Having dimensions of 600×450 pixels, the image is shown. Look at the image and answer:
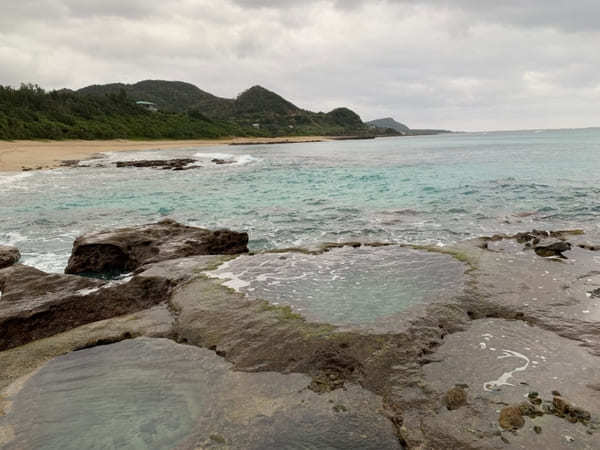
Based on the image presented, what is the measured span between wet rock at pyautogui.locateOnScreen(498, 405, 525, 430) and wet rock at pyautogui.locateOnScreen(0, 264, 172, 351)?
673 cm

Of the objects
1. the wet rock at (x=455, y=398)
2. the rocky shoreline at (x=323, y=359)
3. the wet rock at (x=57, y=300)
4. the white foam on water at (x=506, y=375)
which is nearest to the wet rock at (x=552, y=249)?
the rocky shoreline at (x=323, y=359)

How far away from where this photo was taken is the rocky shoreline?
4668 millimetres

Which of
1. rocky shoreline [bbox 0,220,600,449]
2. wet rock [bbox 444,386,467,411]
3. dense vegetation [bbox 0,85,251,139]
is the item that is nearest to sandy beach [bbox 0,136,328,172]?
dense vegetation [bbox 0,85,251,139]

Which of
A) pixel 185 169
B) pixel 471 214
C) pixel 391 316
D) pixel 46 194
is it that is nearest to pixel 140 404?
pixel 391 316

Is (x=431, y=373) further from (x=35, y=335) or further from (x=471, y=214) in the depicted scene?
(x=471, y=214)

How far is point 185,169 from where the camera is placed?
40.8 metres

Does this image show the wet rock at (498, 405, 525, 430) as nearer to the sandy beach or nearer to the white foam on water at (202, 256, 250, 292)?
the white foam on water at (202, 256, 250, 292)

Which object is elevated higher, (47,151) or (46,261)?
(47,151)

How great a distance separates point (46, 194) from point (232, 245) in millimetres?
17988

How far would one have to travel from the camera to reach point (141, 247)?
1211 cm

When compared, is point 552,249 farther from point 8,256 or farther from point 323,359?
point 8,256

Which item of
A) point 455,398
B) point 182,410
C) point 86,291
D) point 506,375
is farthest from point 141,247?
point 506,375

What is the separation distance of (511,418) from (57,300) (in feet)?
26.5

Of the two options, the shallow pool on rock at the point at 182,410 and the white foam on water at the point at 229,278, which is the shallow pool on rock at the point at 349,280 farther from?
the shallow pool on rock at the point at 182,410
